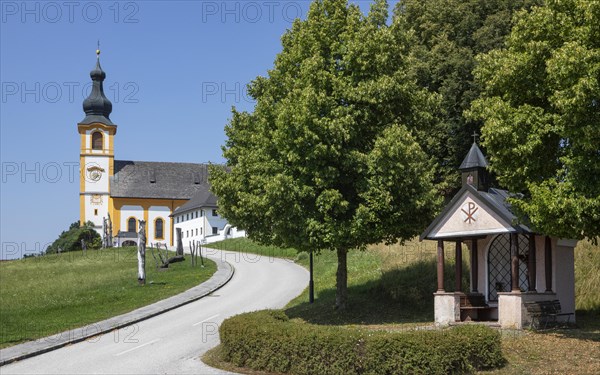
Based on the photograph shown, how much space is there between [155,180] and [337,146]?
82308 millimetres

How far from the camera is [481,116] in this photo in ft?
67.4

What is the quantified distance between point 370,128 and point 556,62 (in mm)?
8207

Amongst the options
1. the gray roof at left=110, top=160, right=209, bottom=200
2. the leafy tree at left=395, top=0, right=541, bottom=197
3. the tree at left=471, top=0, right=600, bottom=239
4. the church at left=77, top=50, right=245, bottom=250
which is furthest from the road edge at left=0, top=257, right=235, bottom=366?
the gray roof at left=110, top=160, right=209, bottom=200

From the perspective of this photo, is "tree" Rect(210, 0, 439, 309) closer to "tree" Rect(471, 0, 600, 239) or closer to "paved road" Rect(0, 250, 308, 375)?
"tree" Rect(471, 0, 600, 239)

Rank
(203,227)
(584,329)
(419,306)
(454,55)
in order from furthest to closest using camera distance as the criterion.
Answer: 1. (203,227)
2. (454,55)
3. (419,306)
4. (584,329)

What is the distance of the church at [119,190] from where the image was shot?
96000mm

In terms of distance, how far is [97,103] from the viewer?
97500 mm

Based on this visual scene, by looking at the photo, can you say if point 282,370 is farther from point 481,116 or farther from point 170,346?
point 481,116

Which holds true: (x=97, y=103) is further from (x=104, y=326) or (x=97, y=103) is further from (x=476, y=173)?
(x=476, y=173)

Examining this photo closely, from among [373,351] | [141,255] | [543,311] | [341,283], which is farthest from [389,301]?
[141,255]

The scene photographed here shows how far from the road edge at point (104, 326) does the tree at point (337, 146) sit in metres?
5.72

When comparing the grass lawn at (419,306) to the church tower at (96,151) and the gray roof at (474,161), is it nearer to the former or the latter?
the gray roof at (474,161)

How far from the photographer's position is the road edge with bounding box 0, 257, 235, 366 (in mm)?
20984

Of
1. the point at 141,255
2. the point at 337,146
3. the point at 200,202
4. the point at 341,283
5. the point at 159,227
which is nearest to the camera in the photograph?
the point at 337,146
